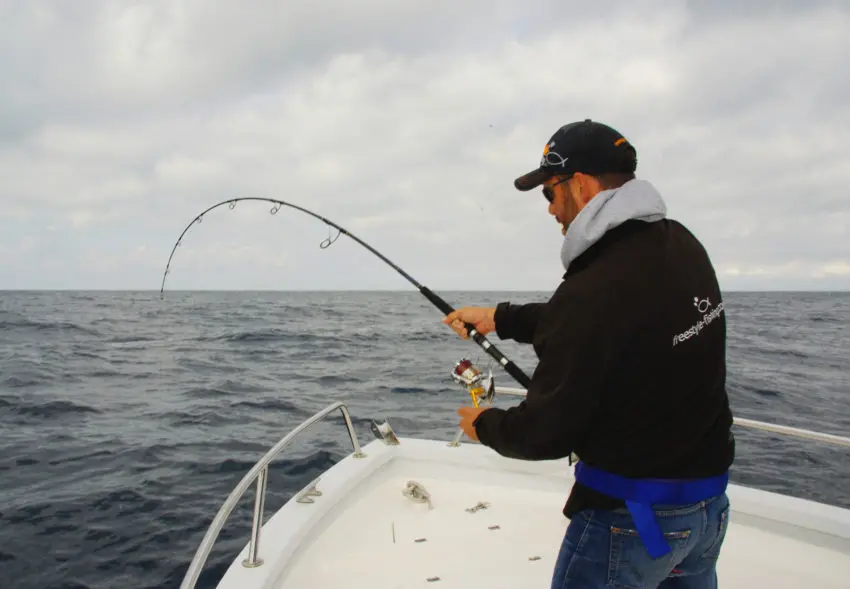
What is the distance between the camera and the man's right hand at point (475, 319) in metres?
2.61

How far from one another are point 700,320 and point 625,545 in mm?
649

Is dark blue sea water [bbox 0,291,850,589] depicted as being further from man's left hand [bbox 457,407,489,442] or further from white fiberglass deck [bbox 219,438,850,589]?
man's left hand [bbox 457,407,489,442]

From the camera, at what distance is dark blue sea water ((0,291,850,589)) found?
15.1ft

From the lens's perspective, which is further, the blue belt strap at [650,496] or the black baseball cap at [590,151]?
the black baseball cap at [590,151]

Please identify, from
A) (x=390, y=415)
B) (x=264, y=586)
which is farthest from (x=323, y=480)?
(x=390, y=415)

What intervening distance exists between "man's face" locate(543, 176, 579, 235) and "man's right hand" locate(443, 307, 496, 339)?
776 mm

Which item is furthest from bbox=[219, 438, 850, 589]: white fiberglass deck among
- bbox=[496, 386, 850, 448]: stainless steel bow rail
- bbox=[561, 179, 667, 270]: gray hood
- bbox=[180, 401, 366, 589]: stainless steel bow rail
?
bbox=[561, 179, 667, 270]: gray hood

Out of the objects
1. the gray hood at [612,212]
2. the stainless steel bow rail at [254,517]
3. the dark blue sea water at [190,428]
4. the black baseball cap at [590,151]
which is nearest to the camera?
the gray hood at [612,212]

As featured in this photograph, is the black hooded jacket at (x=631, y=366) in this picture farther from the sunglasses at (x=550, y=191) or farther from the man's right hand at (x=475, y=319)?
the man's right hand at (x=475, y=319)

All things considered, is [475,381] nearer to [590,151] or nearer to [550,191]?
[550,191]

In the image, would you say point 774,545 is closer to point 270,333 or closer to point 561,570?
point 561,570

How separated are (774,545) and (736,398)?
8.12 metres

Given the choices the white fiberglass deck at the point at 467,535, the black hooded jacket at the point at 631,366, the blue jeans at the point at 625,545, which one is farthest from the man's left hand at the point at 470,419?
the white fiberglass deck at the point at 467,535

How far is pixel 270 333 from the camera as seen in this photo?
67.1 ft
